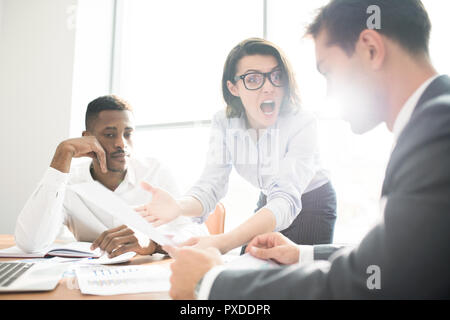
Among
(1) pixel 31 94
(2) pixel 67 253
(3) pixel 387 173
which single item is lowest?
(2) pixel 67 253

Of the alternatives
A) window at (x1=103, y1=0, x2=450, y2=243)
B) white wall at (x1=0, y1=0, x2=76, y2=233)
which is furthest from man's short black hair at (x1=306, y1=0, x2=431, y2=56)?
white wall at (x1=0, y1=0, x2=76, y2=233)

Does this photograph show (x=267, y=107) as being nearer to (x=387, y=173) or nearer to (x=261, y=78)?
(x=261, y=78)

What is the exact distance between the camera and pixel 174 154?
3.05 metres

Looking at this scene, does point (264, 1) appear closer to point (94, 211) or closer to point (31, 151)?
point (94, 211)

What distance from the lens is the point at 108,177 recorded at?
1.83m

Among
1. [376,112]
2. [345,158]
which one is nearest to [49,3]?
[345,158]

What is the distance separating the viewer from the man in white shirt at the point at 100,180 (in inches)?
54.6

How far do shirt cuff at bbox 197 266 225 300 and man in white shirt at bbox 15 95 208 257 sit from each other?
68 cm

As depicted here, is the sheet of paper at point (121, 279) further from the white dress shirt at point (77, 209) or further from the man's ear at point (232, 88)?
the man's ear at point (232, 88)

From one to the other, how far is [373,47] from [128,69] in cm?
306

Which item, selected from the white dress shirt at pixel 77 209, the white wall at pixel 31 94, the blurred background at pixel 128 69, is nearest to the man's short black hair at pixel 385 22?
the white dress shirt at pixel 77 209

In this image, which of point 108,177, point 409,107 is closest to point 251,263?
point 409,107

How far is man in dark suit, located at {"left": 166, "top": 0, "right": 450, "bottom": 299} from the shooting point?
473 millimetres

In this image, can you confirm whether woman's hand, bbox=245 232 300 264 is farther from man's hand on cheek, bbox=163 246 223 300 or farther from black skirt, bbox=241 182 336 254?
black skirt, bbox=241 182 336 254
